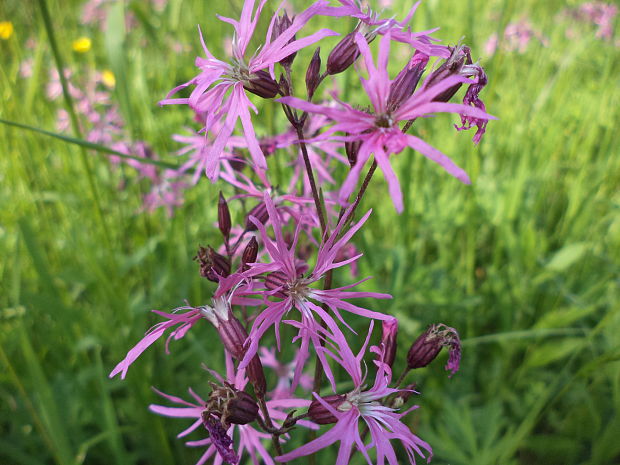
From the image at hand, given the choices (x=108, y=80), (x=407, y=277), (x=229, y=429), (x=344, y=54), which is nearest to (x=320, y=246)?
(x=344, y=54)

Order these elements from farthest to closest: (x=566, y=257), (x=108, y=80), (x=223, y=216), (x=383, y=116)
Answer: (x=108, y=80) → (x=566, y=257) → (x=223, y=216) → (x=383, y=116)

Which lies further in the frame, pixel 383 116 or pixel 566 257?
pixel 566 257

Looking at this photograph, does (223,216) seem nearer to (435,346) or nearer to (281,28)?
(281,28)

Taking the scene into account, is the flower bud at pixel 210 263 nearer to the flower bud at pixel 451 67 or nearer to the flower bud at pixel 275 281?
the flower bud at pixel 275 281

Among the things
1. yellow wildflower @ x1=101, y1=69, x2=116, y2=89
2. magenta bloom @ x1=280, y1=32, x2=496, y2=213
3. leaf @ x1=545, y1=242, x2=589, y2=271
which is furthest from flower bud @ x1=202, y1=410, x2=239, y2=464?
yellow wildflower @ x1=101, y1=69, x2=116, y2=89

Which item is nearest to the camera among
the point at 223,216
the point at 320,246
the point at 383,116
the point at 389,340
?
the point at 383,116

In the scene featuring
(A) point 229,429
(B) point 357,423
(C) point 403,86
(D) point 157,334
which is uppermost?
(C) point 403,86

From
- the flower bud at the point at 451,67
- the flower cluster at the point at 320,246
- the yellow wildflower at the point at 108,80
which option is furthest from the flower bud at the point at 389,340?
the yellow wildflower at the point at 108,80
